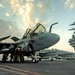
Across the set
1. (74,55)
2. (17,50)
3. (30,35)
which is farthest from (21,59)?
(74,55)

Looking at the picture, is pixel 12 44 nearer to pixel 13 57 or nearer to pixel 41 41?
pixel 13 57

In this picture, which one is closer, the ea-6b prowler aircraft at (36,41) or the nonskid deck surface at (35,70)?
the nonskid deck surface at (35,70)

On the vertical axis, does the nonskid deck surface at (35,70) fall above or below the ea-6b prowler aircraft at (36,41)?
below

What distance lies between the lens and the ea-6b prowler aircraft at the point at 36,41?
22802 mm

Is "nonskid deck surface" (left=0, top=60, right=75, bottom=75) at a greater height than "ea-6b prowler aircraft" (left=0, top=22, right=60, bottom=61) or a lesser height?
lesser

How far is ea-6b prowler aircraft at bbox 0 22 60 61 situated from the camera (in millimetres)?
22802

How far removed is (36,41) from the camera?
2377cm

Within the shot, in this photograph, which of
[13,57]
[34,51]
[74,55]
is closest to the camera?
[34,51]

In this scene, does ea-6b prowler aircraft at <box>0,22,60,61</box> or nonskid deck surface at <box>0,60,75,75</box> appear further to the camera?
ea-6b prowler aircraft at <box>0,22,60,61</box>

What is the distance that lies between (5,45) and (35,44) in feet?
15.9

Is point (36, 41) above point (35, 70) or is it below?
above

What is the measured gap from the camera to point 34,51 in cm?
2427

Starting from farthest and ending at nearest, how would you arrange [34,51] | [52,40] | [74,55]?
[74,55] → [34,51] → [52,40]

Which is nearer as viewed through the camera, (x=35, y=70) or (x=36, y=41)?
(x=35, y=70)
